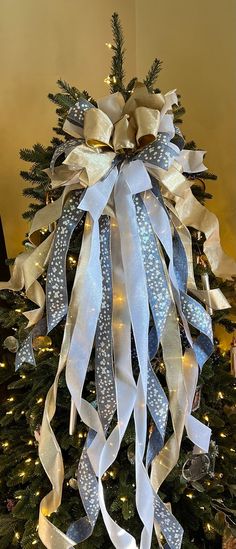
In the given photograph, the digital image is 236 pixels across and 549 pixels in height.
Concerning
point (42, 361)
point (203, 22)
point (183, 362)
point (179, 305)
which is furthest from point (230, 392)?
point (203, 22)

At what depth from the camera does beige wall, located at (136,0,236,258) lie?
1.58 metres

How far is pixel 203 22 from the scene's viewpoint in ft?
5.37

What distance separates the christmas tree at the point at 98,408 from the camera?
1.09 metres

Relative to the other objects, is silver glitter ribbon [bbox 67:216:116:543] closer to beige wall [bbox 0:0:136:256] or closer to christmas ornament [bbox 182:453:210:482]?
christmas ornament [bbox 182:453:210:482]

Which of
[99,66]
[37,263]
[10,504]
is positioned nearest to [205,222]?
[37,263]

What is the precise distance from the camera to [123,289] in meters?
1.07

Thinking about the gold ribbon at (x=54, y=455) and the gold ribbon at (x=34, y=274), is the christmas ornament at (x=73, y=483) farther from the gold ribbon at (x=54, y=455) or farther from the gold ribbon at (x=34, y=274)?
the gold ribbon at (x=34, y=274)

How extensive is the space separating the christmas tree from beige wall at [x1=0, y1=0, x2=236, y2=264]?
42cm

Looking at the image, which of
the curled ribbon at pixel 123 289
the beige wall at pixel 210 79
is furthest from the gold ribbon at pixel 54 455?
the beige wall at pixel 210 79

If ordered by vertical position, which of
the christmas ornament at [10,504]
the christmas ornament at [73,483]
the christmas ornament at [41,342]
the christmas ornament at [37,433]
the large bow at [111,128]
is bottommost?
the christmas ornament at [10,504]

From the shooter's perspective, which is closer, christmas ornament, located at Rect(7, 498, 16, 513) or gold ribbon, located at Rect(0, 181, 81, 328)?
gold ribbon, located at Rect(0, 181, 81, 328)

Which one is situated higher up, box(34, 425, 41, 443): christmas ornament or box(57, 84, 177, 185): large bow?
box(57, 84, 177, 185): large bow

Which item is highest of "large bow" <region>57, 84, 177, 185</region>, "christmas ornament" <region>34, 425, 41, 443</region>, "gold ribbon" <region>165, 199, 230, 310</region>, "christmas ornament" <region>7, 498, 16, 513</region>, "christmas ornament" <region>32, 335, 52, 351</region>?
"large bow" <region>57, 84, 177, 185</region>

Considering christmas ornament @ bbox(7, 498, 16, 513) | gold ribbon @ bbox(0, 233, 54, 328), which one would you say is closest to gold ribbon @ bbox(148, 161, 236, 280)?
gold ribbon @ bbox(0, 233, 54, 328)
